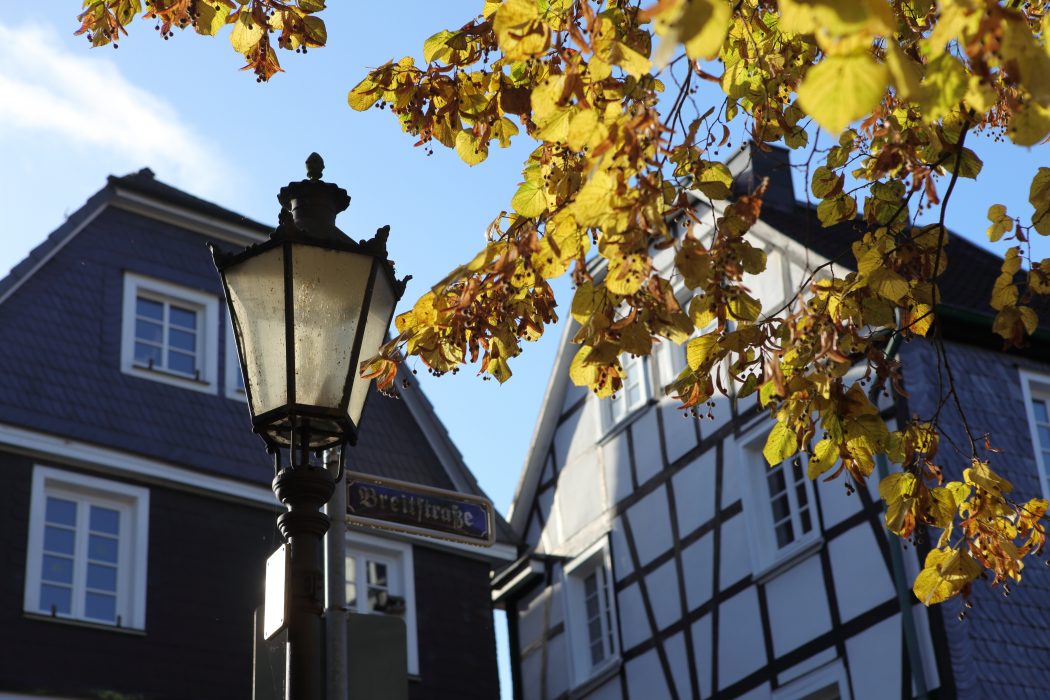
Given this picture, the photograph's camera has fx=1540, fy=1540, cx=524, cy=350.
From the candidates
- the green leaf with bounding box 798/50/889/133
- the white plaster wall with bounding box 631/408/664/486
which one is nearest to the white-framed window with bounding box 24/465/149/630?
the white plaster wall with bounding box 631/408/664/486

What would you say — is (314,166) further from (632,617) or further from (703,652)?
Answer: (632,617)

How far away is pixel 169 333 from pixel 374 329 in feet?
37.4

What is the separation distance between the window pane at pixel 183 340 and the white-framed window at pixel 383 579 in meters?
2.57

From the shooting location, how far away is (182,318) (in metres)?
16.2

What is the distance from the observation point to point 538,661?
2000 centimetres

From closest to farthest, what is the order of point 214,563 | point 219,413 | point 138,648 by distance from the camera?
point 138,648 → point 214,563 → point 219,413

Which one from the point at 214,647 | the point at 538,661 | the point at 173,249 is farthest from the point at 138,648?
the point at 538,661

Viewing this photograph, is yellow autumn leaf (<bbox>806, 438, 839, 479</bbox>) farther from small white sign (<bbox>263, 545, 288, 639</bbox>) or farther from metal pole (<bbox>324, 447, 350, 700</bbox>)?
small white sign (<bbox>263, 545, 288, 639</bbox>)

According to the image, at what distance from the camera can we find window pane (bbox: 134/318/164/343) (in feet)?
51.8

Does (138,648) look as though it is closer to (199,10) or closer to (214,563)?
(214,563)

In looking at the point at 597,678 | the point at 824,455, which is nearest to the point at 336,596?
the point at 824,455

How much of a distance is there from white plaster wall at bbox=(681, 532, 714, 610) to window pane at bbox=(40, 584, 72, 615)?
673 centimetres

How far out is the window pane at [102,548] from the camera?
14094 mm

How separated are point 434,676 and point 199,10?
38.1 feet
